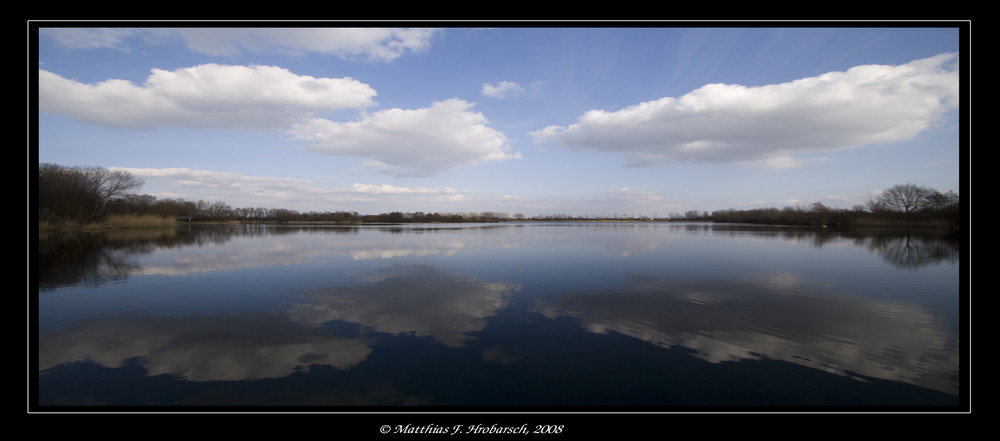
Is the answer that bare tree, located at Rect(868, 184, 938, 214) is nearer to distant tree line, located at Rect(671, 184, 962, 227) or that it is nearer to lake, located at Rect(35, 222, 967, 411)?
distant tree line, located at Rect(671, 184, 962, 227)

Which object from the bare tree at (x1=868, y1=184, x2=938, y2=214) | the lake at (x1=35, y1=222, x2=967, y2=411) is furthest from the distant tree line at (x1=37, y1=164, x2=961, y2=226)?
the lake at (x1=35, y1=222, x2=967, y2=411)

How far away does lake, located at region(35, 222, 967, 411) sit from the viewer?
3959mm

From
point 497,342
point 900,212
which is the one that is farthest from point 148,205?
point 900,212

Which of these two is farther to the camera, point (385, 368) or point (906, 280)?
point (906, 280)

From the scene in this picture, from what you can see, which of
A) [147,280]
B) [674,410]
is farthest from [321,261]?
[674,410]

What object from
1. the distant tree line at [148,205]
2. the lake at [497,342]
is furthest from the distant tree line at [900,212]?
the lake at [497,342]

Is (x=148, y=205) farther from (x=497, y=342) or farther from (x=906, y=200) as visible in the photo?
(x=906, y=200)

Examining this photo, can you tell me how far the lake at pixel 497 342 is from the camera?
156 inches

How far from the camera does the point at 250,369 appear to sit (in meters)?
4.54

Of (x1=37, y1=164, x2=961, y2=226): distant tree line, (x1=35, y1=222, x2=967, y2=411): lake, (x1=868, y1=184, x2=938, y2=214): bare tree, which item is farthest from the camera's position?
(x1=868, y1=184, x2=938, y2=214): bare tree

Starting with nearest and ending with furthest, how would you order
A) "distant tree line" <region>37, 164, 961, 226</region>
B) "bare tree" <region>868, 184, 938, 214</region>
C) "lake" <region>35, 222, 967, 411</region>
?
"lake" <region>35, 222, 967, 411</region>, "distant tree line" <region>37, 164, 961, 226</region>, "bare tree" <region>868, 184, 938, 214</region>

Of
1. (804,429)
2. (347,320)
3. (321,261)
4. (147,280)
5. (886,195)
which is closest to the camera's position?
(804,429)
